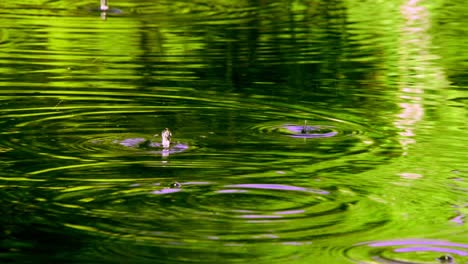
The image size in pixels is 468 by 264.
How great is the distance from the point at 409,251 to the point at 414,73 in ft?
18.5

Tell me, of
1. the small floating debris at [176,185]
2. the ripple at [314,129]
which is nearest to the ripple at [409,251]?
the small floating debris at [176,185]

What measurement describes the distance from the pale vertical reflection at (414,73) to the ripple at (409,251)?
2.04 metres

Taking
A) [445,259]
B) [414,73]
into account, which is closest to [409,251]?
[445,259]

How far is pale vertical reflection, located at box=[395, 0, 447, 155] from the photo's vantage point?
8.45 meters

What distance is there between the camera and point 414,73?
10.8 m

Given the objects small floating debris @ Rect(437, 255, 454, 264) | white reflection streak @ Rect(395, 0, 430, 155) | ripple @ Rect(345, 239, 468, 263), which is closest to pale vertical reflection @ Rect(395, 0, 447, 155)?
white reflection streak @ Rect(395, 0, 430, 155)

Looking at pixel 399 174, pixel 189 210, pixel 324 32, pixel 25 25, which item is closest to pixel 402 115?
pixel 399 174

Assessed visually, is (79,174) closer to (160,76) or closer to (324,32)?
(160,76)

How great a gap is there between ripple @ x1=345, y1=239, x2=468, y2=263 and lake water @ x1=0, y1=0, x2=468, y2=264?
0.04ft

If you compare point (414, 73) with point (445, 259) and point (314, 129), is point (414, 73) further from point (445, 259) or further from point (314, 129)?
point (445, 259)

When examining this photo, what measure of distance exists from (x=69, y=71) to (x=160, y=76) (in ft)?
2.75

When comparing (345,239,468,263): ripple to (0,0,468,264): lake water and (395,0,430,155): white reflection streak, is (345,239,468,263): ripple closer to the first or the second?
(0,0,468,264): lake water

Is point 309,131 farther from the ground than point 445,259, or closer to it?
closer to it

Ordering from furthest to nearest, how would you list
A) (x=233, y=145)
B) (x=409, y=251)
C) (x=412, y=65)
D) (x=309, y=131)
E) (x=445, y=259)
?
(x=412, y=65)
(x=309, y=131)
(x=233, y=145)
(x=409, y=251)
(x=445, y=259)
